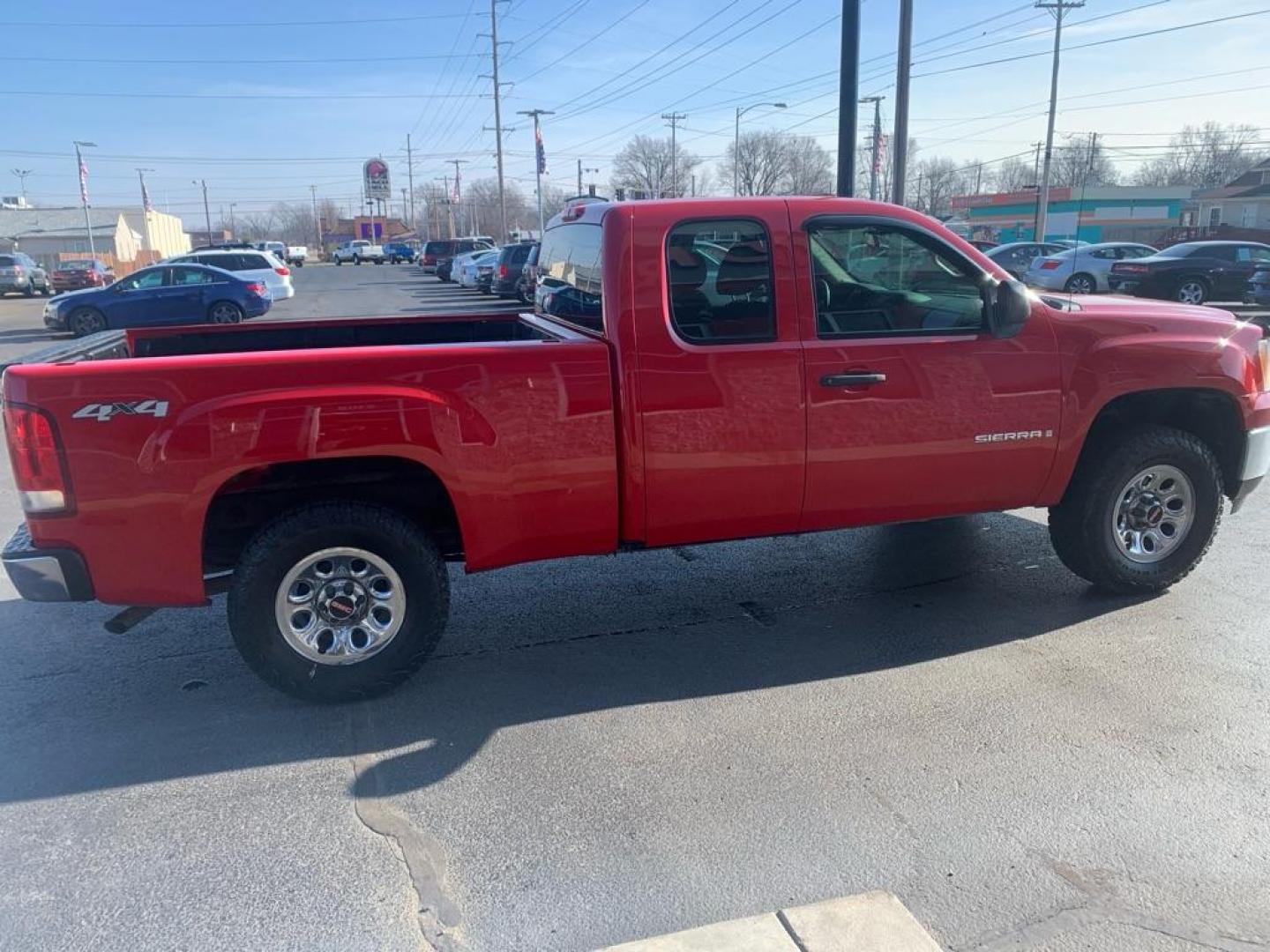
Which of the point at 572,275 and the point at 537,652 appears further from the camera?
the point at 572,275

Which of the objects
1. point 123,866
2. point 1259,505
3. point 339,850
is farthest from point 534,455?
point 1259,505

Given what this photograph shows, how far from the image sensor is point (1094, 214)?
43406mm

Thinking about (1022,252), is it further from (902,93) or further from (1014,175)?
(1014,175)

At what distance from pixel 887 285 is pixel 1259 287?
21652mm

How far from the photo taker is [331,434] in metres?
3.66

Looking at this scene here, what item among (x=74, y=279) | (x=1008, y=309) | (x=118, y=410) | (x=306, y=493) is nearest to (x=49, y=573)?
(x=118, y=410)

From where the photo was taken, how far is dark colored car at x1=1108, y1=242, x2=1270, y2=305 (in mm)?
21688

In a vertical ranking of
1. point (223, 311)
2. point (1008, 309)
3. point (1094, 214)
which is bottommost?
point (223, 311)

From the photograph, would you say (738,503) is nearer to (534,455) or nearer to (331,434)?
(534,455)

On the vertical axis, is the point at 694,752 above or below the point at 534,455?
below

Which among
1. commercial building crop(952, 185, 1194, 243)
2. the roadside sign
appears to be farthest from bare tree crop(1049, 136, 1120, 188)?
the roadside sign

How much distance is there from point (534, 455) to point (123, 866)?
6.59ft

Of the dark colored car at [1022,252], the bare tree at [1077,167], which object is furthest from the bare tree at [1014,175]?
the dark colored car at [1022,252]

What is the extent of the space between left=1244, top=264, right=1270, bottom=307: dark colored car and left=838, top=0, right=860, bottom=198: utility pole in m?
16.3
